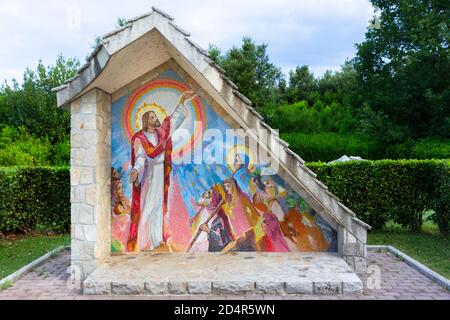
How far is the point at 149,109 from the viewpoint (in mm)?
7648

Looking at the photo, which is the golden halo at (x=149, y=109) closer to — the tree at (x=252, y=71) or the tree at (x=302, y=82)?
the tree at (x=252, y=71)

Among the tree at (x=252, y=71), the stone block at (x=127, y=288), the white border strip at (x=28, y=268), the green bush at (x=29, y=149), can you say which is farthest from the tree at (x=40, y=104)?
the stone block at (x=127, y=288)

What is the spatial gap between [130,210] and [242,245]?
2.12 meters

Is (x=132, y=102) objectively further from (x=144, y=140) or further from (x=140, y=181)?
(x=140, y=181)

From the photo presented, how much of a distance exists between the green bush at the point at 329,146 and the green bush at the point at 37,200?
16646mm

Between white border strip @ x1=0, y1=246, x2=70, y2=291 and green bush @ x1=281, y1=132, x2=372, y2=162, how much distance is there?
18.3m

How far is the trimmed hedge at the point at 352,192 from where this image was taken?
1063 centimetres

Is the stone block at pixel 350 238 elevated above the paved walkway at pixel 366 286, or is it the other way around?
the stone block at pixel 350 238

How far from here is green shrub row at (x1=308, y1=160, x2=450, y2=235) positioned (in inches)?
418

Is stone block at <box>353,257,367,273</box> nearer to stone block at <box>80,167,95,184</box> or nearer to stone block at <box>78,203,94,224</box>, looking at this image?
stone block at <box>78,203,94,224</box>

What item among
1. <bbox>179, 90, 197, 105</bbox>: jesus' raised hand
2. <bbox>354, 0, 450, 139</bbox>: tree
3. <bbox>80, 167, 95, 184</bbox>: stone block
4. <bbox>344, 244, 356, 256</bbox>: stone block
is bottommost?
<bbox>344, 244, 356, 256</bbox>: stone block

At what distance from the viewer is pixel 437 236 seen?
34.3 feet

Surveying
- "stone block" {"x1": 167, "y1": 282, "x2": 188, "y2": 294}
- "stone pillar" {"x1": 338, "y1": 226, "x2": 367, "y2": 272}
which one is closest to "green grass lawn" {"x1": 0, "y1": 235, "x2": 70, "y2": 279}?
"stone block" {"x1": 167, "y1": 282, "x2": 188, "y2": 294}

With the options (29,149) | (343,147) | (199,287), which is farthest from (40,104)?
(199,287)
